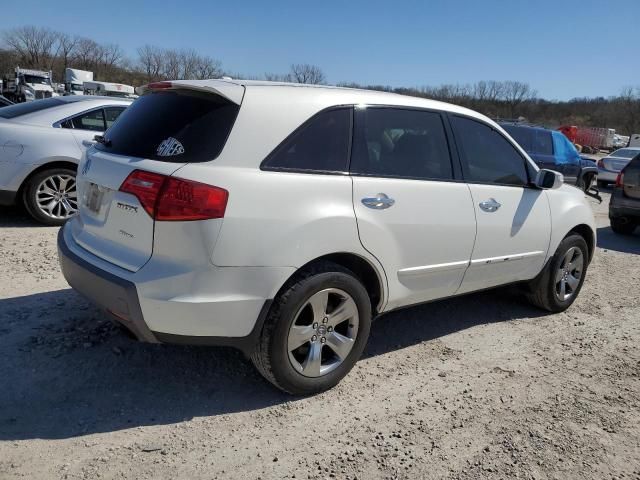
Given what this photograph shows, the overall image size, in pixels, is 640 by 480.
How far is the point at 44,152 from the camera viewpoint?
629cm

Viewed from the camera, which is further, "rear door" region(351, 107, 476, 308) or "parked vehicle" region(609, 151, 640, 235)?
"parked vehicle" region(609, 151, 640, 235)

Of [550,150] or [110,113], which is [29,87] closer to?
[110,113]

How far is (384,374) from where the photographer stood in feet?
11.6

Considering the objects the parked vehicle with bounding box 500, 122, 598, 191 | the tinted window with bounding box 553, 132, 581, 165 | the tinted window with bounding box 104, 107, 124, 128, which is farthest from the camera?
the tinted window with bounding box 553, 132, 581, 165

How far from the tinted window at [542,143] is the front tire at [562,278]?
7.40m

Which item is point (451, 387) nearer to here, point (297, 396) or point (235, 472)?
point (297, 396)

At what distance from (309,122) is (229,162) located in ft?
1.87

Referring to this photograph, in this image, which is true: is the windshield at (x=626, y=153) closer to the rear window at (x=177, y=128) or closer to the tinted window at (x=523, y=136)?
the tinted window at (x=523, y=136)

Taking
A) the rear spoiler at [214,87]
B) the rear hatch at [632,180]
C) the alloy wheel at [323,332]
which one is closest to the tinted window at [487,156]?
the alloy wheel at [323,332]

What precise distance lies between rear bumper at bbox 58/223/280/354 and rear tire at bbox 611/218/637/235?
866 cm

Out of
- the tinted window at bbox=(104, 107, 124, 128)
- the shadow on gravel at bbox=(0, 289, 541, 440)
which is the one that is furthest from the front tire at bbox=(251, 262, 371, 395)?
the tinted window at bbox=(104, 107, 124, 128)

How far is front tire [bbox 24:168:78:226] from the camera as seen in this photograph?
6352 millimetres

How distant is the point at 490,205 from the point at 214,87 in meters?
2.13

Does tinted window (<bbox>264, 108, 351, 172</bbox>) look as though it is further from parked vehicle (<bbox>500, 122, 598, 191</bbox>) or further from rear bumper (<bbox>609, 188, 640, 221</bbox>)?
parked vehicle (<bbox>500, 122, 598, 191</bbox>)
